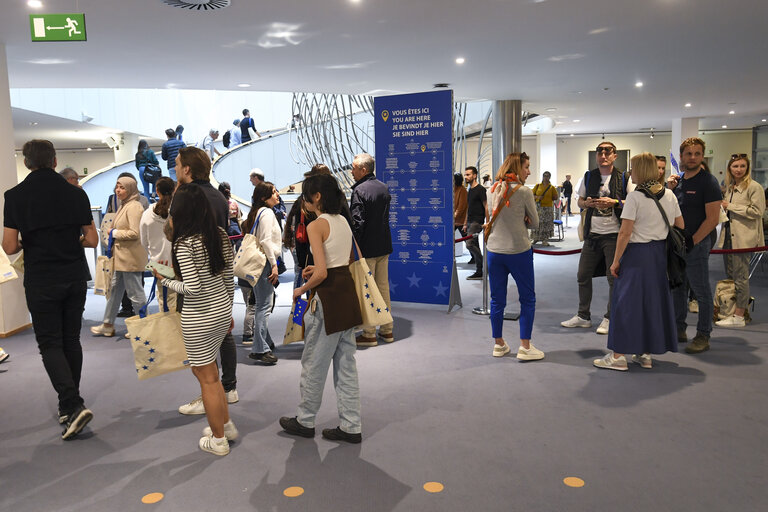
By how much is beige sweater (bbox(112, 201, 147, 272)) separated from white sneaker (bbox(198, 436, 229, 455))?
2960 millimetres

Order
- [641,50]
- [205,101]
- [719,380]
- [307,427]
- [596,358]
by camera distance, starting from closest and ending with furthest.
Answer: [307,427], [719,380], [596,358], [641,50], [205,101]

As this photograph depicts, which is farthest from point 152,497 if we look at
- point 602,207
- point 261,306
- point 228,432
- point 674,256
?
point 602,207

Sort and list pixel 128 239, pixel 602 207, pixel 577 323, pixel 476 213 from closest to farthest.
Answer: pixel 602 207
pixel 128 239
pixel 577 323
pixel 476 213

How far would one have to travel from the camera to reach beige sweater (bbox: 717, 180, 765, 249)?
6.06 metres

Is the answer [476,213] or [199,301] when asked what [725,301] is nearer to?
[476,213]

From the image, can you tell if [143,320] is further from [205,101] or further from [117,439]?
[205,101]

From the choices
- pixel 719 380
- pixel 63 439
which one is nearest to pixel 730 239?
pixel 719 380

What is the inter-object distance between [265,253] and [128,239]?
1732 mm

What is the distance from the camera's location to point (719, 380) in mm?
4262

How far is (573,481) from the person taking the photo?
2.85 m

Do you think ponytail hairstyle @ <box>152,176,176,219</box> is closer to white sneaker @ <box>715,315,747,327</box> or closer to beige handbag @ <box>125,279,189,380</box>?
beige handbag @ <box>125,279,189,380</box>

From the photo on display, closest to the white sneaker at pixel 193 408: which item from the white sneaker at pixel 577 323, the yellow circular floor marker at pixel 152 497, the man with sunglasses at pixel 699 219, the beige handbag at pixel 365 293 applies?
the yellow circular floor marker at pixel 152 497

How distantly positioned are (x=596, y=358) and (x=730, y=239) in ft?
8.65

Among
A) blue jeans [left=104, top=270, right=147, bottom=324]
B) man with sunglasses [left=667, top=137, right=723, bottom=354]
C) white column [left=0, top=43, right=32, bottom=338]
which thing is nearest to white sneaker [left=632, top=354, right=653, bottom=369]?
man with sunglasses [left=667, top=137, right=723, bottom=354]
